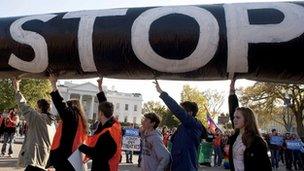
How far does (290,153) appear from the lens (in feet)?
62.2

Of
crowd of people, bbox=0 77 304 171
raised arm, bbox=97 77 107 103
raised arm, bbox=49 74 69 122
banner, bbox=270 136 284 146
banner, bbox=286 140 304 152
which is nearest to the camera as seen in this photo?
crowd of people, bbox=0 77 304 171

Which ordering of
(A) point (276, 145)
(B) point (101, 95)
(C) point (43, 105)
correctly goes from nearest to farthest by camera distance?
(C) point (43, 105), (B) point (101, 95), (A) point (276, 145)

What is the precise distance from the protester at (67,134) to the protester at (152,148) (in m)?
0.83

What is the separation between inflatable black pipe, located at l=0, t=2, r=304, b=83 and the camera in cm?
649

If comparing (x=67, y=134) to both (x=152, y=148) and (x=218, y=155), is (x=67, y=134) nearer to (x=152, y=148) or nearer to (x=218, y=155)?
(x=152, y=148)

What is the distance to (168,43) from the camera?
6.63 meters

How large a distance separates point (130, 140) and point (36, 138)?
11932 millimetres

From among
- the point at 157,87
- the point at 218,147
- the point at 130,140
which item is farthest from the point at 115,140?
the point at 218,147

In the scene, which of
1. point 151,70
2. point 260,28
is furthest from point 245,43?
point 151,70

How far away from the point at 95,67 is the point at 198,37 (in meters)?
1.70

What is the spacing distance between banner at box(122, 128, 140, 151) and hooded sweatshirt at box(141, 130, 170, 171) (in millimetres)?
12103

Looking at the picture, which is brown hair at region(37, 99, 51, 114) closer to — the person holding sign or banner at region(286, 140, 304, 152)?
banner at region(286, 140, 304, 152)

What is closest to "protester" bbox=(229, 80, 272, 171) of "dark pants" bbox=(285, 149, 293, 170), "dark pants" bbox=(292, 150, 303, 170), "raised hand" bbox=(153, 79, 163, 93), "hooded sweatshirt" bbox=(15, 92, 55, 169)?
"raised hand" bbox=(153, 79, 163, 93)

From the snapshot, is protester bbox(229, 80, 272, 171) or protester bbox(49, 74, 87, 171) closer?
protester bbox(229, 80, 272, 171)
